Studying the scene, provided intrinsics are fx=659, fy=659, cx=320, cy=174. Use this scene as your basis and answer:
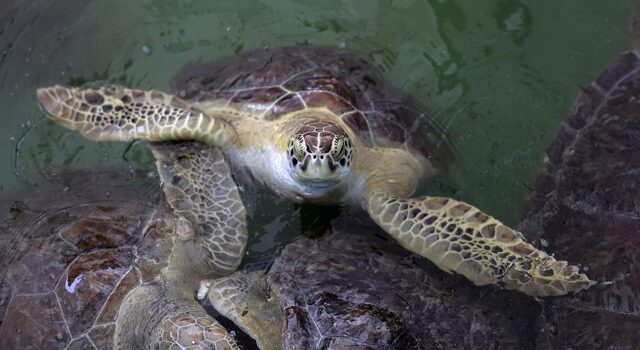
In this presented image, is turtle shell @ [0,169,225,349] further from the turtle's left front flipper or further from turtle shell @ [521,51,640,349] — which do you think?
turtle shell @ [521,51,640,349]

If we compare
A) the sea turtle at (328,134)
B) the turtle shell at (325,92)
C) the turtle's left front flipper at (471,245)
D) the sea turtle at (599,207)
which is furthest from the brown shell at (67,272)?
the sea turtle at (599,207)

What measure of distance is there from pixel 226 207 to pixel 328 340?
50.1 inches

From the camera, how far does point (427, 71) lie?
507cm

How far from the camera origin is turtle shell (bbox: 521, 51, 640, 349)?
354 cm

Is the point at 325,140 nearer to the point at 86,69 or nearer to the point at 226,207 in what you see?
the point at 226,207

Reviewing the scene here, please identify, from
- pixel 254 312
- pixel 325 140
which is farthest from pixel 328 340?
pixel 325 140

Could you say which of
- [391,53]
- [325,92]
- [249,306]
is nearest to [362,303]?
[249,306]

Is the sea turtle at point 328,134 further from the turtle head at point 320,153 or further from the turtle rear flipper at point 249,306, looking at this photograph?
the turtle rear flipper at point 249,306

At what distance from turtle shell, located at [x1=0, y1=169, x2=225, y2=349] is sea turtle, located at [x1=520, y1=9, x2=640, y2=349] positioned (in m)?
2.07

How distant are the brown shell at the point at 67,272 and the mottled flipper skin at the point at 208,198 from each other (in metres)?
0.27

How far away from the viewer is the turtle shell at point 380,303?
10.6 ft

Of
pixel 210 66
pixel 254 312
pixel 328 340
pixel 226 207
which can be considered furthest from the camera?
pixel 210 66

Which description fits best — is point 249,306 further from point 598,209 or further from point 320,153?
point 598,209

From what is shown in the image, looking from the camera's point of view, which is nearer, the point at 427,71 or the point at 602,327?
the point at 602,327
